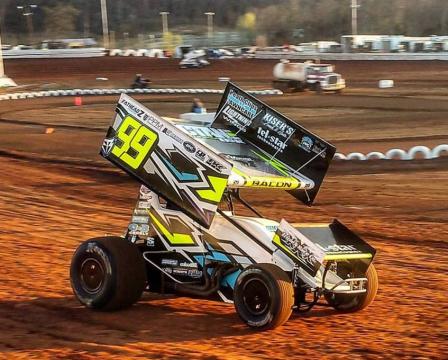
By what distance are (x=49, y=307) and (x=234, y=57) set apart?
6851cm

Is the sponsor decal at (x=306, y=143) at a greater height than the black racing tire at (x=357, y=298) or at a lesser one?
greater

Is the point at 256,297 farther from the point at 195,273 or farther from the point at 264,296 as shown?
the point at 195,273

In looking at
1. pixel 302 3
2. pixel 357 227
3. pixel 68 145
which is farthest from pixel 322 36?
pixel 357 227

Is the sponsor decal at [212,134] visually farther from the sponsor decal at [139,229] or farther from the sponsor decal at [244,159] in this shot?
the sponsor decal at [139,229]

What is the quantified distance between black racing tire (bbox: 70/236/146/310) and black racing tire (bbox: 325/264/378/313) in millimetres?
1814

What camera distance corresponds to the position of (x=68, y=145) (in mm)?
24719

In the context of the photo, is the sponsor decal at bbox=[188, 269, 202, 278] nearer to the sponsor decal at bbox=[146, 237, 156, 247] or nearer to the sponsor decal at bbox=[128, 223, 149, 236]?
the sponsor decal at bbox=[146, 237, 156, 247]

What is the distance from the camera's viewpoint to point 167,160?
23.9ft

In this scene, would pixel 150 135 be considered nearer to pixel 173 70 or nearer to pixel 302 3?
pixel 173 70

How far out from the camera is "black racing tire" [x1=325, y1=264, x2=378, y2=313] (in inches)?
289

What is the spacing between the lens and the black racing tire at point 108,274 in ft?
24.1

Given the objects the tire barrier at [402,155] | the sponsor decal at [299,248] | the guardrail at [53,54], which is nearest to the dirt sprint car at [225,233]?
the sponsor decal at [299,248]

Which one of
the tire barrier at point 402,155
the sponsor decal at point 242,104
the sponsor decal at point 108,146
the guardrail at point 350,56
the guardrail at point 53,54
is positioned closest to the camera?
the sponsor decal at point 108,146

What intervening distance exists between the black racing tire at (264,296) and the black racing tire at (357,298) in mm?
798
